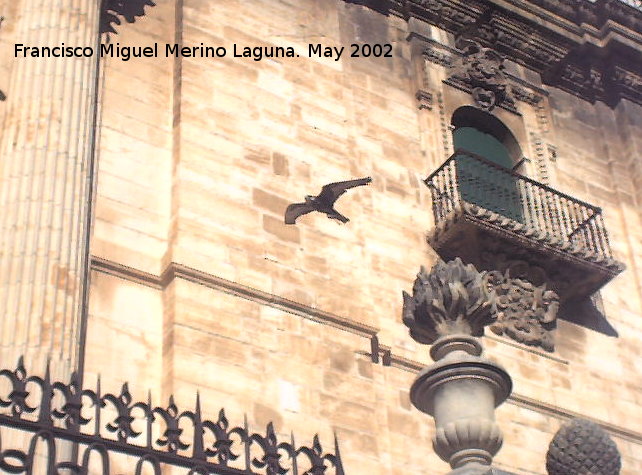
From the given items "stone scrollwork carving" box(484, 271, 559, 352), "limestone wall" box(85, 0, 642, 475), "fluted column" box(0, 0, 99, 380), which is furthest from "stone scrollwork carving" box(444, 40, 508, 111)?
"fluted column" box(0, 0, 99, 380)

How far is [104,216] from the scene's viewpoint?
1230cm

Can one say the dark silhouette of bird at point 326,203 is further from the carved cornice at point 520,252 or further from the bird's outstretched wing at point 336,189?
the carved cornice at point 520,252

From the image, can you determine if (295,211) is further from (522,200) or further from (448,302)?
(448,302)

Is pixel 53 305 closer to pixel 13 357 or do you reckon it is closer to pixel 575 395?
pixel 13 357

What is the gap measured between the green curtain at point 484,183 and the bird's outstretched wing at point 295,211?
8.25 ft

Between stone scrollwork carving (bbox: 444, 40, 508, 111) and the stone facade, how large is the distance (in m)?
0.16

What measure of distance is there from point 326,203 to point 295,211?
1.34 ft

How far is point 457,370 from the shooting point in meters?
8.01

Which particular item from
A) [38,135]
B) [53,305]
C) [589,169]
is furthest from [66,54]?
[589,169]

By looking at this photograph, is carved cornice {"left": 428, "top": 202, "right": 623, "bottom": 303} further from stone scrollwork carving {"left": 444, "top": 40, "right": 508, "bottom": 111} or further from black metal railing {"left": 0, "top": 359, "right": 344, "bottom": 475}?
black metal railing {"left": 0, "top": 359, "right": 344, "bottom": 475}

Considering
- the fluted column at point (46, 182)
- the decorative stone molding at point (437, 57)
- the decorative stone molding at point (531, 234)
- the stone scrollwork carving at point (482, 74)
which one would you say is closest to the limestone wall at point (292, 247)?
the decorative stone molding at point (437, 57)

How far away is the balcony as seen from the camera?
48.0 ft

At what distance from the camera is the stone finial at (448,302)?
8180 millimetres

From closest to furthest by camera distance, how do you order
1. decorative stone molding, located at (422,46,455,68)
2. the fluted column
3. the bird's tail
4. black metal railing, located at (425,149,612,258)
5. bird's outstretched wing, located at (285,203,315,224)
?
1. the fluted column
2. bird's outstretched wing, located at (285,203,315,224)
3. the bird's tail
4. black metal railing, located at (425,149,612,258)
5. decorative stone molding, located at (422,46,455,68)
